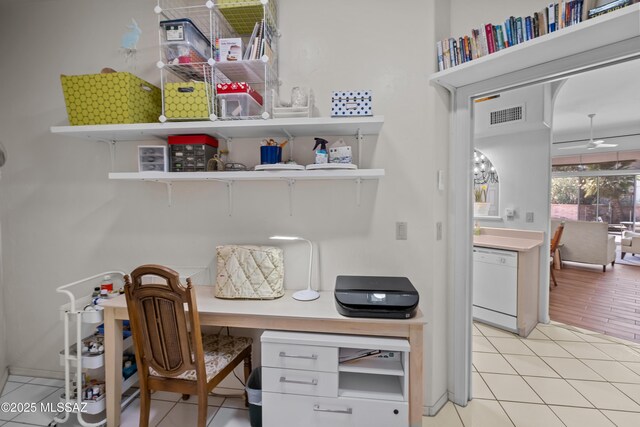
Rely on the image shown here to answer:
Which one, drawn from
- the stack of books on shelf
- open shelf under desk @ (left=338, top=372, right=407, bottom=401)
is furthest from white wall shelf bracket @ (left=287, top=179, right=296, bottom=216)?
the stack of books on shelf

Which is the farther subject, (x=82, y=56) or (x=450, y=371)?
(x=82, y=56)

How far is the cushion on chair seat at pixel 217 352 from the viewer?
160 cm

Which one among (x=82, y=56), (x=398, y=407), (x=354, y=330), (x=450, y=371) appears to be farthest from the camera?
(x=82, y=56)

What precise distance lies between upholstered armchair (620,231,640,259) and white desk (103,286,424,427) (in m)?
6.84

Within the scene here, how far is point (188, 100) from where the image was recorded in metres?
1.79

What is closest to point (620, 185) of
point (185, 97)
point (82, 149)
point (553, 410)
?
point (553, 410)

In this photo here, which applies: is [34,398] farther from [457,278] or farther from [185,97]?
[457,278]

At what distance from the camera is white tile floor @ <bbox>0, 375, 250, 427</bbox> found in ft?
6.10

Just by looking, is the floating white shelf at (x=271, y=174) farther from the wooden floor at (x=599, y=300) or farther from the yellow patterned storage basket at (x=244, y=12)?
the wooden floor at (x=599, y=300)

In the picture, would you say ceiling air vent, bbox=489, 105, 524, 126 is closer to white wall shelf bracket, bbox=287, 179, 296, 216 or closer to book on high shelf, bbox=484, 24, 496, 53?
book on high shelf, bbox=484, 24, 496, 53

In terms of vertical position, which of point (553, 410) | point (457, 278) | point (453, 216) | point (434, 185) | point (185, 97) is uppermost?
point (185, 97)

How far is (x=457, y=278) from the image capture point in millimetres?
1995

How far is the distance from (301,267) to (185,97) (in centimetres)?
131

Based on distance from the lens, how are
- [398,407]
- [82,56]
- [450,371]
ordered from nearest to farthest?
[398,407], [450,371], [82,56]
